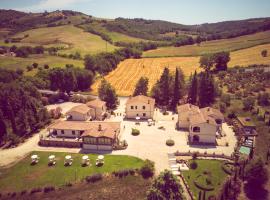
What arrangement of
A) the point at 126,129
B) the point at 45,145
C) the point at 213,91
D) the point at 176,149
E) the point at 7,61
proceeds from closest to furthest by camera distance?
the point at 176,149, the point at 45,145, the point at 126,129, the point at 213,91, the point at 7,61

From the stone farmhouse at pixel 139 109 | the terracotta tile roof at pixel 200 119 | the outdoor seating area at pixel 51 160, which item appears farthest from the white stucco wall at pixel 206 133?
the outdoor seating area at pixel 51 160

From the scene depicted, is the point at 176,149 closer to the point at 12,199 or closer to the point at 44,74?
the point at 12,199

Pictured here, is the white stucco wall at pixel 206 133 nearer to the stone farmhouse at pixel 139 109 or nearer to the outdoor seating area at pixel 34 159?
the stone farmhouse at pixel 139 109

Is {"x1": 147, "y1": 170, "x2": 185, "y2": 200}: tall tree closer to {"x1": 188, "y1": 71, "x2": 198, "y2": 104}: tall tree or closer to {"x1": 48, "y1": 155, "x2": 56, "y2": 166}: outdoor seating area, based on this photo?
{"x1": 48, "y1": 155, "x2": 56, "y2": 166}: outdoor seating area

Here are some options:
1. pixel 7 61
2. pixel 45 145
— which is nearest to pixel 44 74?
pixel 7 61

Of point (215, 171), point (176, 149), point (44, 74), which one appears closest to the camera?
point (215, 171)

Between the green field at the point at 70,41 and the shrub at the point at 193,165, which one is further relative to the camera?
the green field at the point at 70,41

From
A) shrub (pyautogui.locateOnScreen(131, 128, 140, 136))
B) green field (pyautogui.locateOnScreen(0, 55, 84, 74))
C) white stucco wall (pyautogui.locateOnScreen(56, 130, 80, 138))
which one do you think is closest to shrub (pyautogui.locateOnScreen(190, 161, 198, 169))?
shrub (pyautogui.locateOnScreen(131, 128, 140, 136))
